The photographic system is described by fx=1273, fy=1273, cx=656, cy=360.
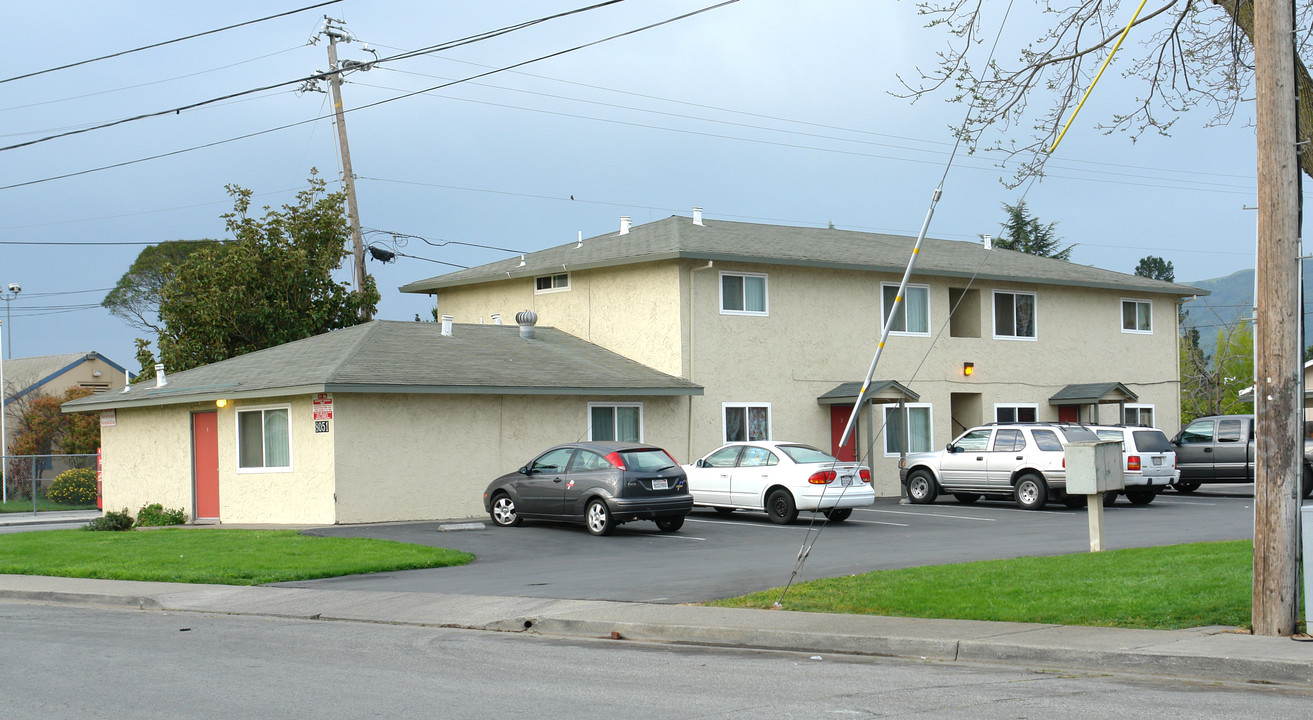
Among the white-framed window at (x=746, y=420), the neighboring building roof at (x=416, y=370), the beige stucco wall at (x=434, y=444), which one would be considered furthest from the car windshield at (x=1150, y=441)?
the beige stucco wall at (x=434, y=444)

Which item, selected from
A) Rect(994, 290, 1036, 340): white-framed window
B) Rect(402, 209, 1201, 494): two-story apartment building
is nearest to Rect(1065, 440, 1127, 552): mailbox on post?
Rect(402, 209, 1201, 494): two-story apartment building

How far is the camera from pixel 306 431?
2375 centimetres

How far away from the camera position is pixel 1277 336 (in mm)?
9508

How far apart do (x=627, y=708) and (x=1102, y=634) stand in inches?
162

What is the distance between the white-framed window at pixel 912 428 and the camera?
101ft

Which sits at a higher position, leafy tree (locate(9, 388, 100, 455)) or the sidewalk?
leafy tree (locate(9, 388, 100, 455))

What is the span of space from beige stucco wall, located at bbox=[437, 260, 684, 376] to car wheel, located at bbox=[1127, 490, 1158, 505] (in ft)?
32.0

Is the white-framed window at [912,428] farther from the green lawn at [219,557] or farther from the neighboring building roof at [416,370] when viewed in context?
the green lawn at [219,557]

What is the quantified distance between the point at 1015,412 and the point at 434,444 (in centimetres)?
1650

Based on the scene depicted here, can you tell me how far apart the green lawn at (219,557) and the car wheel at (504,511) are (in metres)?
3.19

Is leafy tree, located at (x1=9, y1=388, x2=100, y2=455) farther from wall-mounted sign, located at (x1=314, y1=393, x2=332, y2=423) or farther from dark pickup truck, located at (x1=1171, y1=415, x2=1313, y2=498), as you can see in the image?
dark pickup truck, located at (x1=1171, y1=415, x2=1313, y2=498)

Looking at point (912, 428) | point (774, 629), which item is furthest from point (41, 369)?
point (774, 629)

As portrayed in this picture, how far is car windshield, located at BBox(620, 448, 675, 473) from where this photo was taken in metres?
20.8

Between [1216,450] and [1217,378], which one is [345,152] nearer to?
[1216,450]
